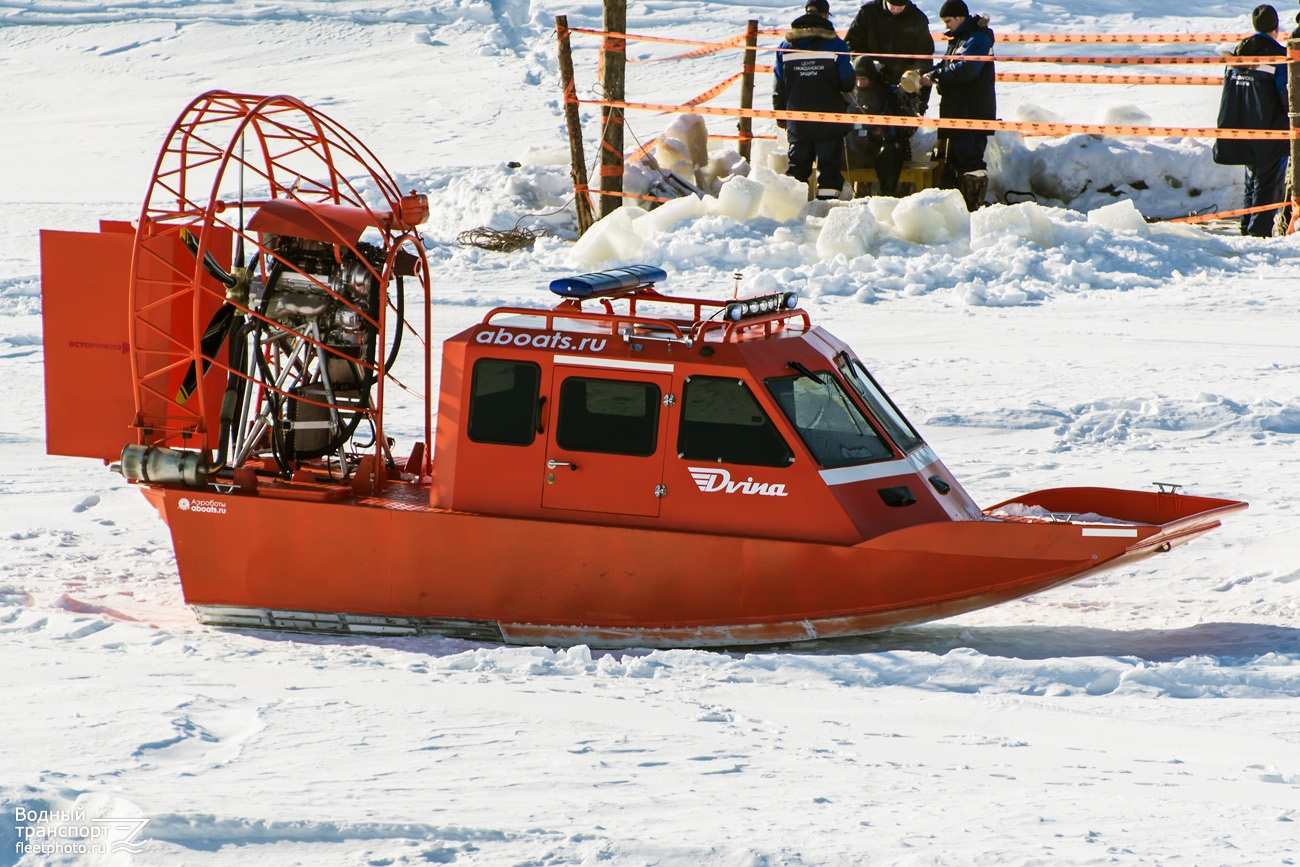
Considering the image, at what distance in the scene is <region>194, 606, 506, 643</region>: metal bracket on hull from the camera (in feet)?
24.1

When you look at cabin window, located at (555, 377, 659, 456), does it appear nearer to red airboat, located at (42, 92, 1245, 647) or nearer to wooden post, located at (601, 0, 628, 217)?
red airboat, located at (42, 92, 1245, 647)

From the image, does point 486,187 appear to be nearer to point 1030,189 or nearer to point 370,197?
point 370,197

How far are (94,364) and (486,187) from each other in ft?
34.4

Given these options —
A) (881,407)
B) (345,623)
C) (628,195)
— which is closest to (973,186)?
(628,195)

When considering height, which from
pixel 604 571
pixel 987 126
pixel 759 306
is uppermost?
pixel 987 126

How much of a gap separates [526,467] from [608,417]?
0.48 metres

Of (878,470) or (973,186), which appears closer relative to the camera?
(878,470)

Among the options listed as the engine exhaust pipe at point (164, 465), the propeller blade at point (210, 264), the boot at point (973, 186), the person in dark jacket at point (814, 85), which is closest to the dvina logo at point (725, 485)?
the engine exhaust pipe at point (164, 465)

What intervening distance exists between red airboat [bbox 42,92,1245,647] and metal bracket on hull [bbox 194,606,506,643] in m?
0.01

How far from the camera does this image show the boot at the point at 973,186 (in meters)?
16.0

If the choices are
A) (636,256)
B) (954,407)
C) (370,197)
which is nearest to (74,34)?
(370,197)

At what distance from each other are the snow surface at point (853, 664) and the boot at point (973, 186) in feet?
3.53

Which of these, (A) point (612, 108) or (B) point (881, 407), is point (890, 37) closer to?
(A) point (612, 108)

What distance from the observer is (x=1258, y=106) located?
15.1 m
